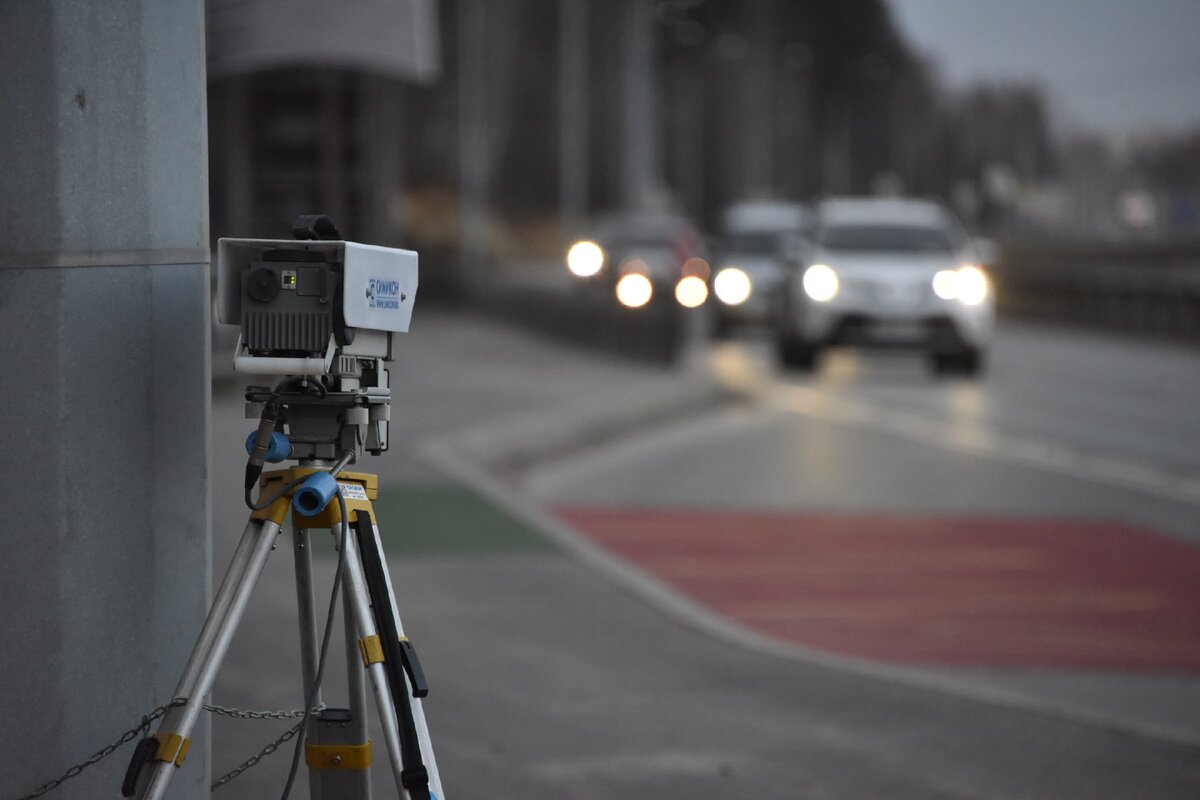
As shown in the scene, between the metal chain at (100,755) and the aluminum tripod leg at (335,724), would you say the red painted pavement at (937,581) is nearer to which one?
the aluminum tripod leg at (335,724)

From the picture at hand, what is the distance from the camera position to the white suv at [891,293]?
2244 cm

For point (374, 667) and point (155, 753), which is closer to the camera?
point (155, 753)

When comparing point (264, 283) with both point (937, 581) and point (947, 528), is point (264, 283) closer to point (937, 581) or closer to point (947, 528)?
point (937, 581)

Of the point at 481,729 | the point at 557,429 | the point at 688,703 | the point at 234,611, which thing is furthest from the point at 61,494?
the point at 557,429

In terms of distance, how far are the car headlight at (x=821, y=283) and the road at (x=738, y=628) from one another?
3.61 meters

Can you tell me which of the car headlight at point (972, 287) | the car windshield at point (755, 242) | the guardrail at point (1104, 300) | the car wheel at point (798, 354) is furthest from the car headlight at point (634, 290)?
the guardrail at point (1104, 300)

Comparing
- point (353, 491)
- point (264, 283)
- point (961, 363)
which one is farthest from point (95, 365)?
point (961, 363)

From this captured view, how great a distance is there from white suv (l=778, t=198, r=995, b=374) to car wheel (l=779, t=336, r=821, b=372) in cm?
2

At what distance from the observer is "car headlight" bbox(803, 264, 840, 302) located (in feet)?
74.4

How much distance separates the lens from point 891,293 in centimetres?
2245

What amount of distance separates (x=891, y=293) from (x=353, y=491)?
19.0m

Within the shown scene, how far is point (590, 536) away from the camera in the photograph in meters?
11.7

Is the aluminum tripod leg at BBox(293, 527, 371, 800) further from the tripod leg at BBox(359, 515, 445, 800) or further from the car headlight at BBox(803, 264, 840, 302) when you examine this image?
the car headlight at BBox(803, 264, 840, 302)

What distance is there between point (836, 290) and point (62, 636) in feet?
62.5
